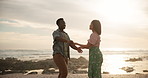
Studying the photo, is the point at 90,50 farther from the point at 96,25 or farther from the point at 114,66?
the point at 114,66

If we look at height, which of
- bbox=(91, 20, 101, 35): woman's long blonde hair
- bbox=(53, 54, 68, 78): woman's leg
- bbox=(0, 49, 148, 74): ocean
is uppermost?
bbox=(91, 20, 101, 35): woman's long blonde hair

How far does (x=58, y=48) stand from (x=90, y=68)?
917 millimetres

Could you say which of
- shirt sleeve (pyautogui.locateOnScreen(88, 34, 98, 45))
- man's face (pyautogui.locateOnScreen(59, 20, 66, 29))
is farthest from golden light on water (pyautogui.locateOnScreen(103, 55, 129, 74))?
shirt sleeve (pyautogui.locateOnScreen(88, 34, 98, 45))

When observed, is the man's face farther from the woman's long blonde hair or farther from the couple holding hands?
the woman's long blonde hair

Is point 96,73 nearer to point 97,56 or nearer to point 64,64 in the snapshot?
point 97,56

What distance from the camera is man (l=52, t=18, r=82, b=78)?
5.66 metres

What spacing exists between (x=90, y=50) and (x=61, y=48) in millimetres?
737

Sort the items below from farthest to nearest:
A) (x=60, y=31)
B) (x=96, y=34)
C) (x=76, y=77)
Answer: (x=76, y=77), (x=60, y=31), (x=96, y=34)

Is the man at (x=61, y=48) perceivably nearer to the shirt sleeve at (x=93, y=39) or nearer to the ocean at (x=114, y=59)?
the shirt sleeve at (x=93, y=39)

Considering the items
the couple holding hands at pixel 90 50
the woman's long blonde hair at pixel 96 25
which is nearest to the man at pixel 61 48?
the couple holding hands at pixel 90 50

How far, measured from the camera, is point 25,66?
60.7ft

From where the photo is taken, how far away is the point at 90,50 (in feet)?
18.5

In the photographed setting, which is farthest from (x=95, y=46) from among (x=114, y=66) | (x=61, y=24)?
(x=114, y=66)

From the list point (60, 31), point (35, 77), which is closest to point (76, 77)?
point (35, 77)
